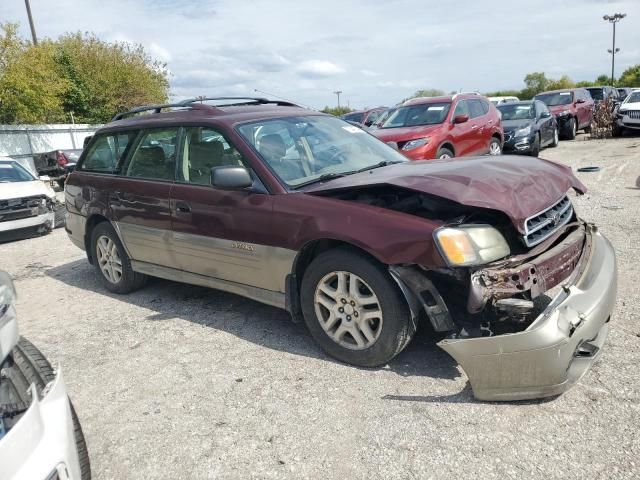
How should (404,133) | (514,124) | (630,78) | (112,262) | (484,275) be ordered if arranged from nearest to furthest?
(484,275), (112,262), (404,133), (514,124), (630,78)

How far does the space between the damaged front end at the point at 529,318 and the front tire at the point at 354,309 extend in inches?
6.4

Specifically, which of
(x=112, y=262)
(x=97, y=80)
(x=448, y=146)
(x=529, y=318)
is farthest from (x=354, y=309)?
(x=97, y=80)

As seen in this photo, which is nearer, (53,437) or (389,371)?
(53,437)

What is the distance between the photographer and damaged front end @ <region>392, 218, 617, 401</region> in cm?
261

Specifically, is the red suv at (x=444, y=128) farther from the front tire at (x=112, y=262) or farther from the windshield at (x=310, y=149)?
the front tire at (x=112, y=262)

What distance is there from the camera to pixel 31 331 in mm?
4637

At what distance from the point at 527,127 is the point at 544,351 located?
464 inches

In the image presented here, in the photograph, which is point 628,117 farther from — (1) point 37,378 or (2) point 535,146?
(1) point 37,378

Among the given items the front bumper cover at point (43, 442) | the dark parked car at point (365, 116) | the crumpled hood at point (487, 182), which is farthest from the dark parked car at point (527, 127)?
the front bumper cover at point (43, 442)

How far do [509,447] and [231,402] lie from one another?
1.57 metres

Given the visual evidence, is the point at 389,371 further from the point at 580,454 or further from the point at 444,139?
the point at 444,139

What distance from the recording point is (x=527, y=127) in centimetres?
1311

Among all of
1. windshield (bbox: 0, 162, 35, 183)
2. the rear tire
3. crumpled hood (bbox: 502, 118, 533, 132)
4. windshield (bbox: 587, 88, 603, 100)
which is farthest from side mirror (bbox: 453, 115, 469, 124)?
windshield (bbox: 587, 88, 603, 100)

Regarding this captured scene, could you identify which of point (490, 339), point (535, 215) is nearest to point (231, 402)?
point (490, 339)
